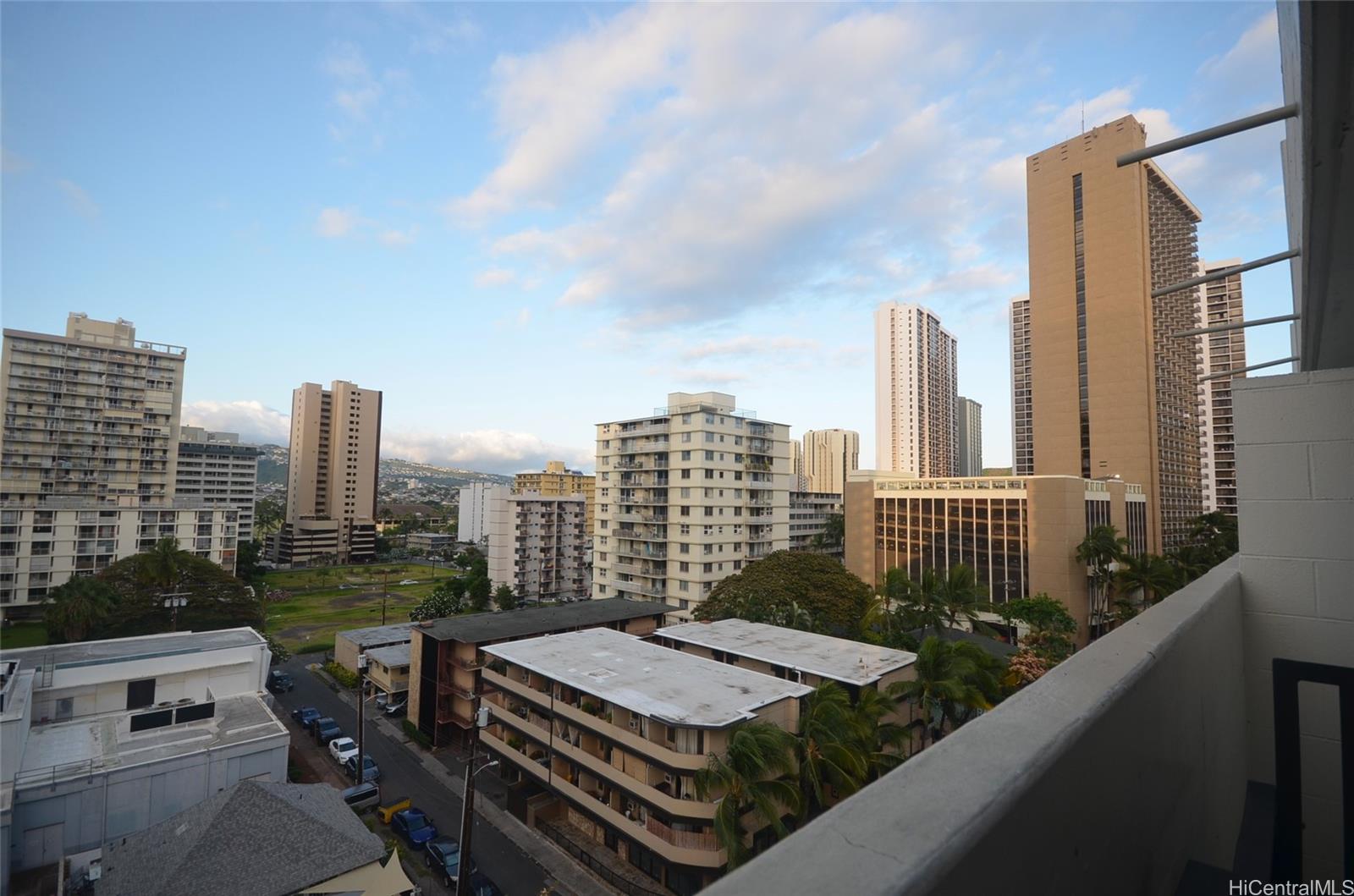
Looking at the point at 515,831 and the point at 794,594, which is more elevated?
the point at 794,594

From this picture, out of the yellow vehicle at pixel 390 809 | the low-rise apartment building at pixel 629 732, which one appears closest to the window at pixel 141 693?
the yellow vehicle at pixel 390 809

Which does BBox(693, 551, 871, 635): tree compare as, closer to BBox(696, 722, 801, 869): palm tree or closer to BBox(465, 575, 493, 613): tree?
BBox(696, 722, 801, 869): palm tree

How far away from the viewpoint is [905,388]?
71938 mm

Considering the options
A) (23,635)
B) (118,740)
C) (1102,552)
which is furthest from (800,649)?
(23,635)

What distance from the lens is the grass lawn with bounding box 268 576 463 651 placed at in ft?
130

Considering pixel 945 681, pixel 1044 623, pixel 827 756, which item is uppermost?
pixel 945 681

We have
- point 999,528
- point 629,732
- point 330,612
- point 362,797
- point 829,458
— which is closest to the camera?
point 629,732

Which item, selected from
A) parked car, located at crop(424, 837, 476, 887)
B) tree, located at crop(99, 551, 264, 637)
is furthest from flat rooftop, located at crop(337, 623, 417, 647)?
parked car, located at crop(424, 837, 476, 887)

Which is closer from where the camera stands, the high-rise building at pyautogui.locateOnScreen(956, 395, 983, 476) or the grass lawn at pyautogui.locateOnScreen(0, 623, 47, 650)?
the grass lawn at pyautogui.locateOnScreen(0, 623, 47, 650)

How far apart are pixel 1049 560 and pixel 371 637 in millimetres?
33782

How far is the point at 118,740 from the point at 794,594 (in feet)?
72.8

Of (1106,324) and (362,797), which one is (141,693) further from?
(1106,324)

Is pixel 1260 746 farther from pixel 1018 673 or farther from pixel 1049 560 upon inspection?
pixel 1049 560

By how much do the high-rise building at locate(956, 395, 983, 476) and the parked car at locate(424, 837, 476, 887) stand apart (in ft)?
290
